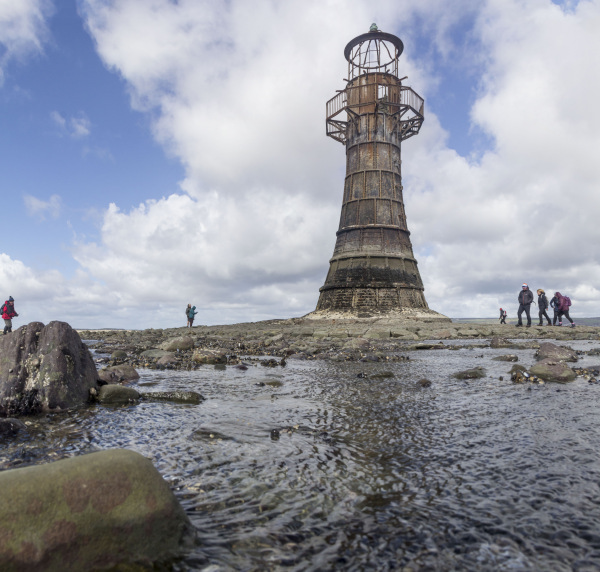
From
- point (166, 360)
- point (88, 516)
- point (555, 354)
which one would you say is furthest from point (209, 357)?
point (88, 516)

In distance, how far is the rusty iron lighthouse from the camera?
1108 inches

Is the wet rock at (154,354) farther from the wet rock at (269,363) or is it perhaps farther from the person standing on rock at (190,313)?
the person standing on rock at (190,313)

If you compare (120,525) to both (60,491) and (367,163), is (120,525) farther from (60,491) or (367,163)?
(367,163)

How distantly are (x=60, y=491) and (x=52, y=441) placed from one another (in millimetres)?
2736

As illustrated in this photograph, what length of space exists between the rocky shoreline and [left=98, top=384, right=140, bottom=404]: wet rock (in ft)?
6.94

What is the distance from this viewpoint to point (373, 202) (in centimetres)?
2977

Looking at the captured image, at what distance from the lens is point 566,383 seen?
796 cm

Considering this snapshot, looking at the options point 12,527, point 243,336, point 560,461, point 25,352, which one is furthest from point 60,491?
point 243,336

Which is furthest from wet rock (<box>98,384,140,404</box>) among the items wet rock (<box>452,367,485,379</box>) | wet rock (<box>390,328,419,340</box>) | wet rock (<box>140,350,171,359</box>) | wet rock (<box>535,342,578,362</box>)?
wet rock (<box>390,328,419,340</box>)

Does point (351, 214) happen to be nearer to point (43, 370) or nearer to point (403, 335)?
point (403, 335)

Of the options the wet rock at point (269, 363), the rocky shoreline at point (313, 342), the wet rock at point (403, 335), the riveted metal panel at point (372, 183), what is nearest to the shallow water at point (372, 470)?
the wet rock at point (269, 363)

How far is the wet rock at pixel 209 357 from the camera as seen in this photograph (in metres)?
12.1

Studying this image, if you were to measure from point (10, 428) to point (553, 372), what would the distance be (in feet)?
29.7

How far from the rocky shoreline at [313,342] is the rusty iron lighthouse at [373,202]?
2462 mm
